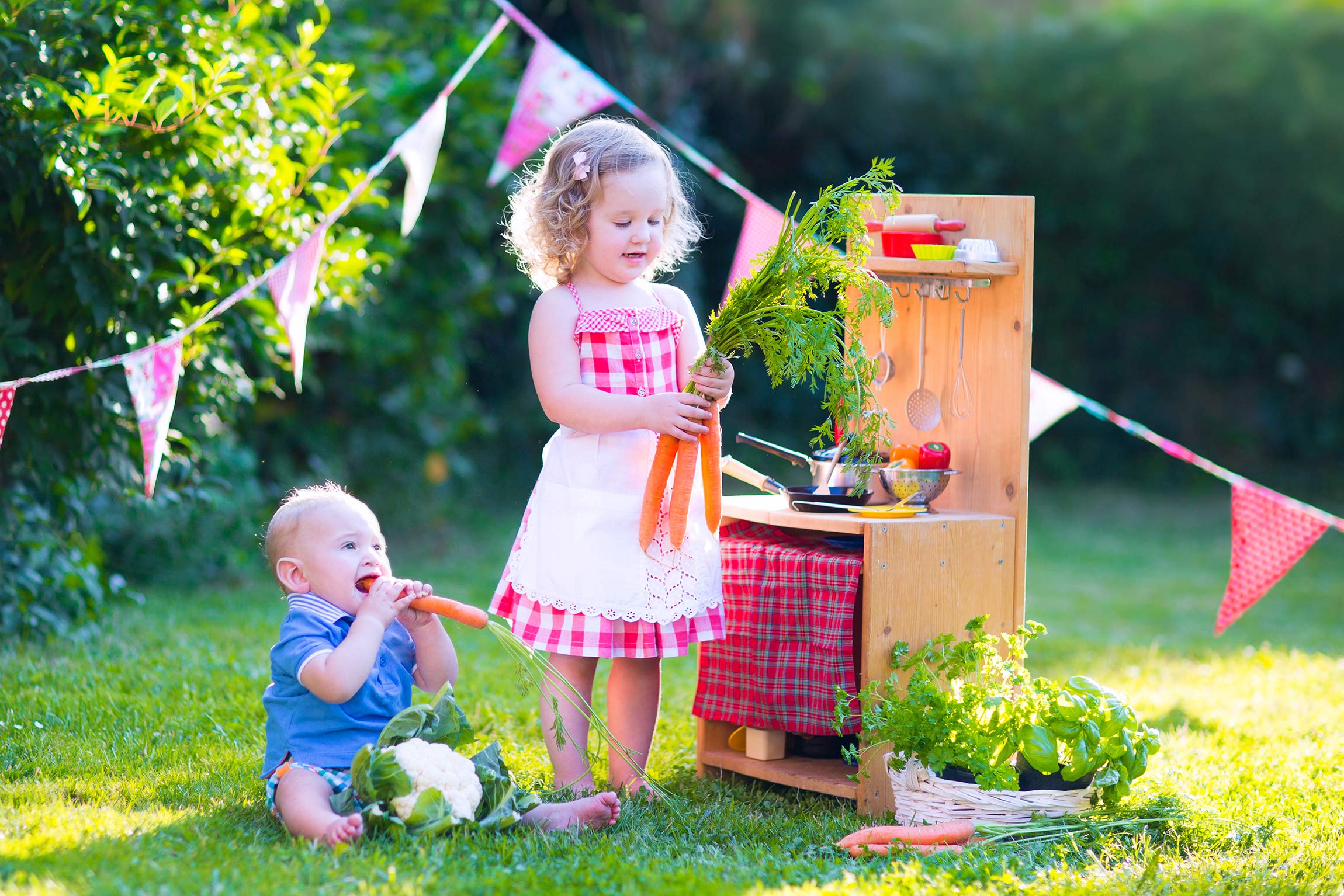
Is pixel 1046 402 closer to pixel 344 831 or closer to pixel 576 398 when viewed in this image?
pixel 576 398

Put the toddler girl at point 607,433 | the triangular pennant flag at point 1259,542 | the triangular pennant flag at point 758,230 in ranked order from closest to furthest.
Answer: the toddler girl at point 607,433
the triangular pennant flag at point 1259,542
the triangular pennant flag at point 758,230

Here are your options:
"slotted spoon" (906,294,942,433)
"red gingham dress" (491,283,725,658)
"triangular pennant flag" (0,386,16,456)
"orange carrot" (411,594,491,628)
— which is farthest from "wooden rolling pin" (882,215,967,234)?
"triangular pennant flag" (0,386,16,456)

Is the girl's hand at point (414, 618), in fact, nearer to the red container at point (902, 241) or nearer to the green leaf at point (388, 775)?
the green leaf at point (388, 775)

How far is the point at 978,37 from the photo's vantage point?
954cm

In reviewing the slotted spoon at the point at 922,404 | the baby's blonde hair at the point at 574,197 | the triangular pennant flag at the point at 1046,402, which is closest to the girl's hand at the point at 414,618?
the baby's blonde hair at the point at 574,197

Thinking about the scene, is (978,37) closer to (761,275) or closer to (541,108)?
(541,108)

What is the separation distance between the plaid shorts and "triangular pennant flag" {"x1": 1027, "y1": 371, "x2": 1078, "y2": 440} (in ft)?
6.94

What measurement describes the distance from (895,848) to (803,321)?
111 cm

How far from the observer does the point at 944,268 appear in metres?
3.12

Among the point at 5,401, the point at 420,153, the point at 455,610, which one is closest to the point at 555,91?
the point at 420,153

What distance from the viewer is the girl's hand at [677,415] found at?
9.38 ft

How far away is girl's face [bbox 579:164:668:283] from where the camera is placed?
118 inches

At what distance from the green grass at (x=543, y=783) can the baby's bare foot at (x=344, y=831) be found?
47mm

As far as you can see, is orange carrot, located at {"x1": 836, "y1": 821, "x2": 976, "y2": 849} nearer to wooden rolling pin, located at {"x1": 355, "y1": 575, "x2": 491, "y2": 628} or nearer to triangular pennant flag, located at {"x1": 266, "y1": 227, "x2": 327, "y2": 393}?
wooden rolling pin, located at {"x1": 355, "y1": 575, "x2": 491, "y2": 628}
